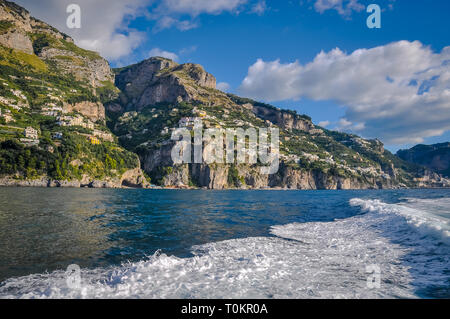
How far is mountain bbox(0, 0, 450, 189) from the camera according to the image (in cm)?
8119

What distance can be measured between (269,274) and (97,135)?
13105cm

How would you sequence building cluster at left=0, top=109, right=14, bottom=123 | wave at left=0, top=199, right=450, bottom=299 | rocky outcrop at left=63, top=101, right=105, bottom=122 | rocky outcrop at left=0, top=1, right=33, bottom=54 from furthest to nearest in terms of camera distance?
rocky outcrop at left=0, top=1, right=33, bottom=54
rocky outcrop at left=63, top=101, right=105, bottom=122
building cluster at left=0, top=109, right=14, bottom=123
wave at left=0, top=199, right=450, bottom=299

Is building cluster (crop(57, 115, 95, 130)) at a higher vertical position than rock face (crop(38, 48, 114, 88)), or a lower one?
lower

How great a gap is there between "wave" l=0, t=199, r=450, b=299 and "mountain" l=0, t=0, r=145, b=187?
85837mm

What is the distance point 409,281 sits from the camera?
6.45 meters

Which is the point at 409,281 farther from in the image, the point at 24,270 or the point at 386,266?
the point at 24,270

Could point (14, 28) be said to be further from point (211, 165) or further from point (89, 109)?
point (211, 165)

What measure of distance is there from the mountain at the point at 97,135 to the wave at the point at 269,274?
86300 millimetres

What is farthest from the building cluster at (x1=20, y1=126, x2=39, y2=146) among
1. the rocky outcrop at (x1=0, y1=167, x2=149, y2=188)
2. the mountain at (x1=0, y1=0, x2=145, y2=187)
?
the rocky outcrop at (x1=0, y1=167, x2=149, y2=188)

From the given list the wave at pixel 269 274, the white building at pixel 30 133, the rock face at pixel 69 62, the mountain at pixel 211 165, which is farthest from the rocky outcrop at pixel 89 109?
the wave at pixel 269 274

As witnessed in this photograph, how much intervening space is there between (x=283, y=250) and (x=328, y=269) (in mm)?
2571

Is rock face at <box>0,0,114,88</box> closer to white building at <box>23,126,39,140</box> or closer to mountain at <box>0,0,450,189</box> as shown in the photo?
mountain at <box>0,0,450,189</box>
